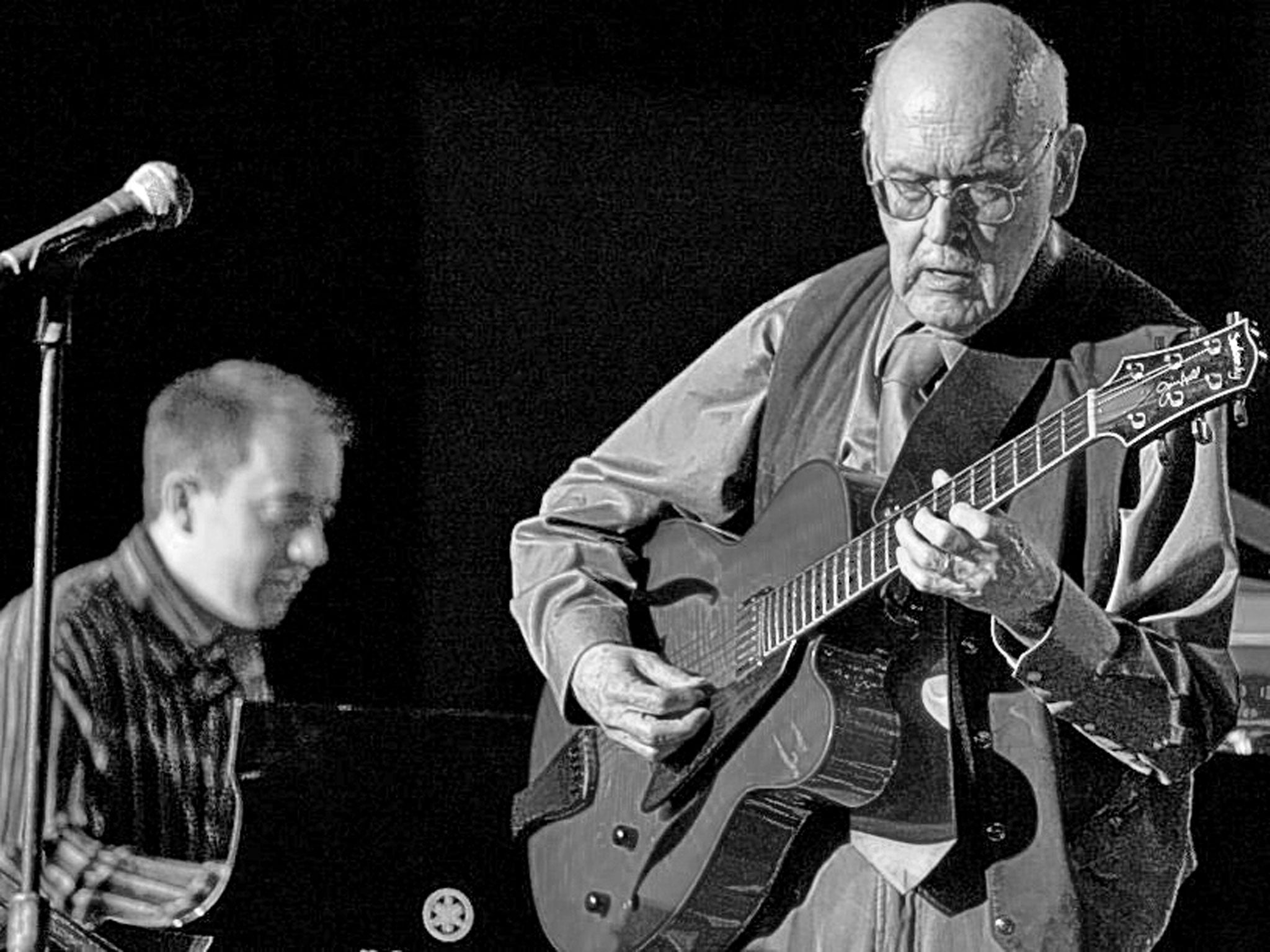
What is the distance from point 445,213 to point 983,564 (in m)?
1.37

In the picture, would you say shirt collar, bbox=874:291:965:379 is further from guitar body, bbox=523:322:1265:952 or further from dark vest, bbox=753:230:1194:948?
guitar body, bbox=523:322:1265:952

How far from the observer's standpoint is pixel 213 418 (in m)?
3.50

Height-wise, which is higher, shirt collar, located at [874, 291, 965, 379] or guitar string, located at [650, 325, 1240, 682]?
shirt collar, located at [874, 291, 965, 379]

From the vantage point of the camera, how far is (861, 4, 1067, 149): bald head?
2695mm

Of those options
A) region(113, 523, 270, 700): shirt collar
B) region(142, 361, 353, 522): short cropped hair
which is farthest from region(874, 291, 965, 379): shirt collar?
region(113, 523, 270, 700): shirt collar

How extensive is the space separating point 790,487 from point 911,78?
58 centimetres

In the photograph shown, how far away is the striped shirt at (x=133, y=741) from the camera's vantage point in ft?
10.9

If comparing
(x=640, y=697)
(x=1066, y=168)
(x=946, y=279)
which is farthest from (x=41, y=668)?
(x=1066, y=168)

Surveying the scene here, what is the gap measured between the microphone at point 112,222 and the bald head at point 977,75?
99 cm

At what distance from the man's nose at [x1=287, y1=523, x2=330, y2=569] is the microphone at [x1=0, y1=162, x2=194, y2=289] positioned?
1.10m

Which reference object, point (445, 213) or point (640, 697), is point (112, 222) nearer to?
point (640, 697)

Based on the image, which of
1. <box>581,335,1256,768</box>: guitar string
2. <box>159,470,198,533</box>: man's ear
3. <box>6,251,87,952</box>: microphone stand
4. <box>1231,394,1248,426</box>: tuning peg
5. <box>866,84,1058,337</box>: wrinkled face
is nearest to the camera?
<box>6,251,87,952</box>: microphone stand

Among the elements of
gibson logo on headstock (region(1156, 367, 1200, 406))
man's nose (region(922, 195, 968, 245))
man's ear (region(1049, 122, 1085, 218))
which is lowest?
gibson logo on headstock (region(1156, 367, 1200, 406))

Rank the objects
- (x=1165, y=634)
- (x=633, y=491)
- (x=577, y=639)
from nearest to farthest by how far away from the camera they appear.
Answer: (x=1165, y=634) < (x=577, y=639) < (x=633, y=491)
